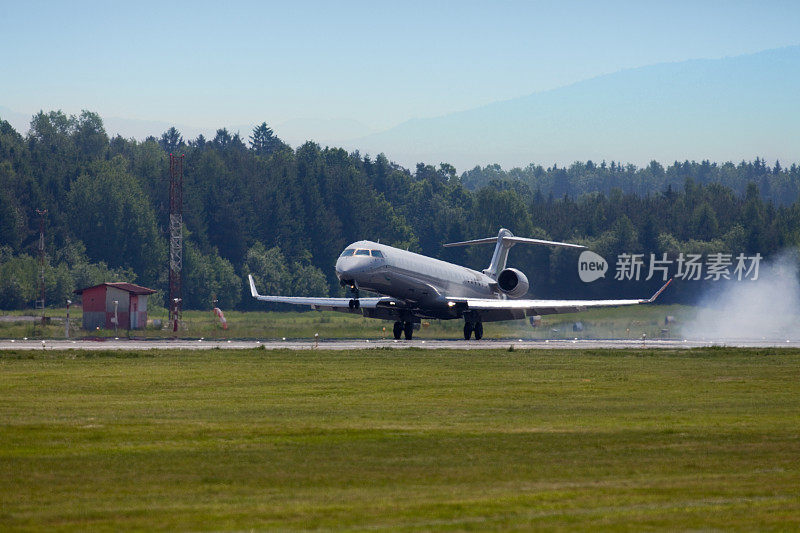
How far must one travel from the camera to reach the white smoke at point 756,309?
3031 inches

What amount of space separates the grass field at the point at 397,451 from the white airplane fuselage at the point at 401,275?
18732mm

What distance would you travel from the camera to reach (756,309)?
87125 millimetres

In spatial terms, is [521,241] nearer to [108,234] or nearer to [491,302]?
[491,302]

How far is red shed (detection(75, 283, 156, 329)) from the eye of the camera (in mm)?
78062

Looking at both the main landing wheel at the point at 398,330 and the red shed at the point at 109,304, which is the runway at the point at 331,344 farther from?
the red shed at the point at 109,304

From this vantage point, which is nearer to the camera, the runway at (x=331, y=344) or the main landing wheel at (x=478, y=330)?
the runway at (x=331, y=344)

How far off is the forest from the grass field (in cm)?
8589

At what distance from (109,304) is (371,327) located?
18.9 meters

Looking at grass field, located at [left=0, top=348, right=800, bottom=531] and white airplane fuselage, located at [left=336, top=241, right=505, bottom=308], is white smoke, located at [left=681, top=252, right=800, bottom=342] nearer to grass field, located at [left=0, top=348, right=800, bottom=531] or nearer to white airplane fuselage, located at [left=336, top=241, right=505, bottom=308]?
white airplane fuselage, located at [left=336, top=241, right=505, bottom=308]

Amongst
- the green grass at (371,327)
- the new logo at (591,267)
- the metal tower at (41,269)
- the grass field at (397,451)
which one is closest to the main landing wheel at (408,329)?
the green grass at (371,327)

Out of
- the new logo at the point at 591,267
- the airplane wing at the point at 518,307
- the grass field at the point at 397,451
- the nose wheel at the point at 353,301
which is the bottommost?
the grass field at the point at 397,451

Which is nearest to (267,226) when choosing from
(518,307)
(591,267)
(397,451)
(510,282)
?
(591,267)

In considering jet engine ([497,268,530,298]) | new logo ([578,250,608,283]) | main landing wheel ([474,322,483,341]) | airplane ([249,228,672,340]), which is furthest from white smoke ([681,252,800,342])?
new logo ([578,250,608,283])

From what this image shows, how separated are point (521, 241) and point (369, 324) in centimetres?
1234
